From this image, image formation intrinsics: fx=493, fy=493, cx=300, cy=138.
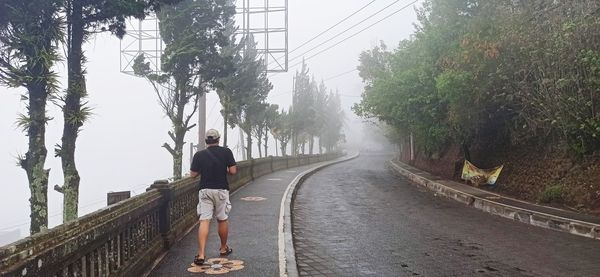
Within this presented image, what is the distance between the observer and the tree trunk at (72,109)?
8812 mm

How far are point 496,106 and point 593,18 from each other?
5557 mm

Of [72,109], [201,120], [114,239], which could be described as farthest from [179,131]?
[114,239]

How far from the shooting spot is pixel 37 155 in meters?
8.16

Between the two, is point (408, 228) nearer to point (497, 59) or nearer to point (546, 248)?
point (546, 248)

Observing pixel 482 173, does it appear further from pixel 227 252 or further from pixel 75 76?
pixel 75 76

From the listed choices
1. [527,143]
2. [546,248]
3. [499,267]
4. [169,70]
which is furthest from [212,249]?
[527,143]

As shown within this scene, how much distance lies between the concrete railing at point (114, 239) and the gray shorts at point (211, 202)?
79cm

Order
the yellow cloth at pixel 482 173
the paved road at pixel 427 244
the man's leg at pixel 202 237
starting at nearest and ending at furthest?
the man's leg at pixel 202 237 → the paved road at pixel 427 244 → the yellow cloth at pixel 482 173

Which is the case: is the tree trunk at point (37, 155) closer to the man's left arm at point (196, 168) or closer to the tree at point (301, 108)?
the man's left arm at point (196, 168)

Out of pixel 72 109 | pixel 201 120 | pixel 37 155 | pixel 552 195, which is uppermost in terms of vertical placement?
pixel 201 120

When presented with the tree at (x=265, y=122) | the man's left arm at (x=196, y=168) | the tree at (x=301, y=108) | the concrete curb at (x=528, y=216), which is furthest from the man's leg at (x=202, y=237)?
the tree at (x=301, y=108)

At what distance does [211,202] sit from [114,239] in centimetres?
181

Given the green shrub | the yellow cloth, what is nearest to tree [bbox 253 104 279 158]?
the yellow cloth

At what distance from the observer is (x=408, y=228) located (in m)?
10.7
